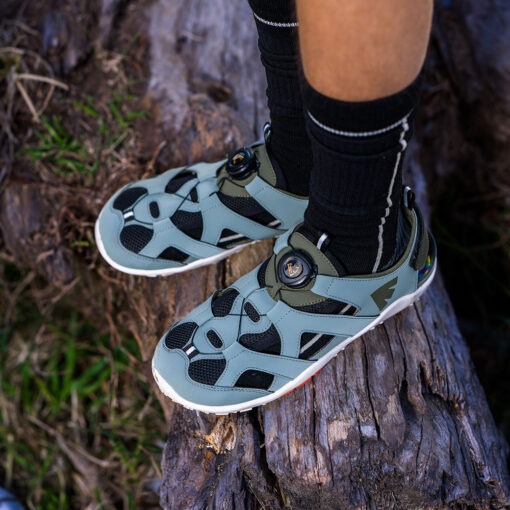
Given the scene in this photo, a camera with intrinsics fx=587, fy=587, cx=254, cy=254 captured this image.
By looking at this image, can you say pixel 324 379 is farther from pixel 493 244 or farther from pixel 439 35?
pixel 439 35

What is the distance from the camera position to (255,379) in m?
1.21

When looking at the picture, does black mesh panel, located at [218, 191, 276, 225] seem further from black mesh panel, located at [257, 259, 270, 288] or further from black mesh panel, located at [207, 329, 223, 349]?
black mesh panel, located at [207, 329, 223, 349]

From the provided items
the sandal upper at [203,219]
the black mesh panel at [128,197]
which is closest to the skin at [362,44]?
the sandal upper at [203,219]

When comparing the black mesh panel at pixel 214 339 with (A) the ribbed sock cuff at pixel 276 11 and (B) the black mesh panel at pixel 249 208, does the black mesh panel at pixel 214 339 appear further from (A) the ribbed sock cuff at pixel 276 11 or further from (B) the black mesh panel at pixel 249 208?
(A) the ribbed sock cuff at pixel 276 11

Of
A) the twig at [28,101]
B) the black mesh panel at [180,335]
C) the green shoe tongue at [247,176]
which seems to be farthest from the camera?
the twig at [28,101]

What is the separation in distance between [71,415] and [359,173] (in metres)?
1.48

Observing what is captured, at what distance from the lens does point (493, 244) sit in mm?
2123

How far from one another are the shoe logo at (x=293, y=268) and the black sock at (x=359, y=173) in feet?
0.25

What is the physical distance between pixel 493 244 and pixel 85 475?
162cm

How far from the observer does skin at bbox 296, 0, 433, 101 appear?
81 centimetres

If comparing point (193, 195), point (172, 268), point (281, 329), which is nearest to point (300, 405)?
point (281, 329)

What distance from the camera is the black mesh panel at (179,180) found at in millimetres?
1487

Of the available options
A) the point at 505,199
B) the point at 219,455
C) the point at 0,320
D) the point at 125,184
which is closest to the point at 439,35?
the point at 505,199

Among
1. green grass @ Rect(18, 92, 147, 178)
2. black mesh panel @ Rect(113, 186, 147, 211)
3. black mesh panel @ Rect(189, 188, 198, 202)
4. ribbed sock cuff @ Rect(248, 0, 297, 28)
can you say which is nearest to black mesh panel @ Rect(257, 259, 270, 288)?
black mesh panel @ Rect(189, 188, 198, 202)
